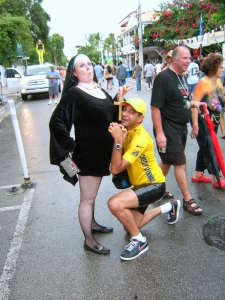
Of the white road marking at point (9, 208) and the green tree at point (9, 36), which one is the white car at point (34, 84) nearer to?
the green tree at point (9, 36)

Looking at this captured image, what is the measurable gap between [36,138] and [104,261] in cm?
614

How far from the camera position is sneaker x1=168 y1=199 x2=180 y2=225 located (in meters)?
3.41

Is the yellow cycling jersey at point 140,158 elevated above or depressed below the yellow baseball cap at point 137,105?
below

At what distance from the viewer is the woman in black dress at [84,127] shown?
2.69 meters

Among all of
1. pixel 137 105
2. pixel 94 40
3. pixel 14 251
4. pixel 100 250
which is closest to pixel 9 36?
pixel 14 251

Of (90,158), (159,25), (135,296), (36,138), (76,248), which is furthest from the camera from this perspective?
(159,25)

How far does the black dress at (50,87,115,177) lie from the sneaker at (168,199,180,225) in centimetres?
97

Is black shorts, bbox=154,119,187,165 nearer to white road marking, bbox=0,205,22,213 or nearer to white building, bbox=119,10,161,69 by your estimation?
white road marking, bbox=0,205,22,213

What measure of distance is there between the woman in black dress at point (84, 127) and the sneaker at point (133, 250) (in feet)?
1.48

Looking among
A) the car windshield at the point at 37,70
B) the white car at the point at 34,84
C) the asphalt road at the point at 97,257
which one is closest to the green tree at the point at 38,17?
the car windshield at the point at 37,70

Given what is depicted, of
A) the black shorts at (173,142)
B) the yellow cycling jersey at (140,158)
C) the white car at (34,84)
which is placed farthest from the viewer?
the white car at (34,84)

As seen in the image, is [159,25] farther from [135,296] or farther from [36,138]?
[135,296]

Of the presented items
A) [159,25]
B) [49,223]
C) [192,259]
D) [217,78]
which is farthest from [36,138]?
[159,25]

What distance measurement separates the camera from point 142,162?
9.64ft
